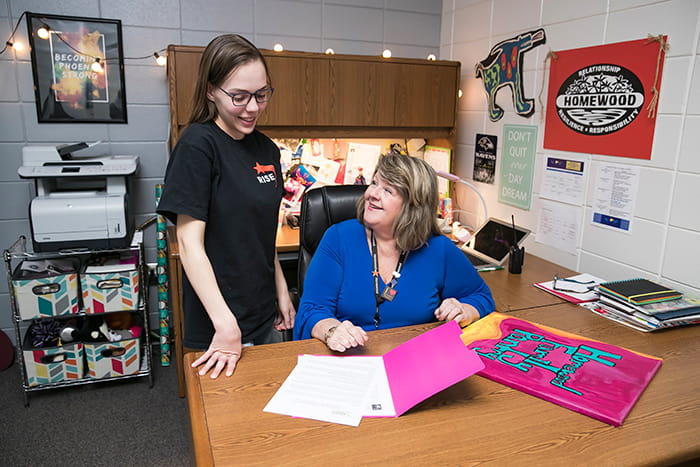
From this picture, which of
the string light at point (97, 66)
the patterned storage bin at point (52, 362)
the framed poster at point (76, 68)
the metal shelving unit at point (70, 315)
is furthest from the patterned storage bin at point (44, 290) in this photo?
the string light at point (97, 66)

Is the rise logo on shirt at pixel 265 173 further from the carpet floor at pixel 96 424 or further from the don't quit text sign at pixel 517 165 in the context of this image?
the don't quit text sign at pixel 517 165

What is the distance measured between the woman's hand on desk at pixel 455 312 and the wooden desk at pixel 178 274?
1236 millimetres

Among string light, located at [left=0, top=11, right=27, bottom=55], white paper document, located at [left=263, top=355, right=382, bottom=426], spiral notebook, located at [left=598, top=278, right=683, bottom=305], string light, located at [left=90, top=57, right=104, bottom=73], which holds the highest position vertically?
string light, located at [left=0, top=11, right=27, bottom=55]

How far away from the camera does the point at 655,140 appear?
203 cm

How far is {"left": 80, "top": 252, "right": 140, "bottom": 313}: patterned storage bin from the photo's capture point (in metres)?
2.68

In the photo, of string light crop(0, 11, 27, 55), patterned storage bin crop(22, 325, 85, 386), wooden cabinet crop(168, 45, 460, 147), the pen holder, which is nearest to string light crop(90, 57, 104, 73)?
string light crop(0, 11, 27, 55)

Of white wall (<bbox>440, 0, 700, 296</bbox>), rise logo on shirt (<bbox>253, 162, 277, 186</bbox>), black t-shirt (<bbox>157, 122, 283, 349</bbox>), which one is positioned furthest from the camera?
white wall (<bbox>440, 0, 700, 296</bbox>)

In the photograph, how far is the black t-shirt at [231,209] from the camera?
1438 millimetres

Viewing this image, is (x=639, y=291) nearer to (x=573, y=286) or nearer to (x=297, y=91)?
(x=573, y=286)

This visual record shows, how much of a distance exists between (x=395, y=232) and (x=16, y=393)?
94.3 inches

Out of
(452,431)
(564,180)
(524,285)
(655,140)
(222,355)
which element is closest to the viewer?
(452,431)

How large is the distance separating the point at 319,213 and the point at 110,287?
52.4 inches

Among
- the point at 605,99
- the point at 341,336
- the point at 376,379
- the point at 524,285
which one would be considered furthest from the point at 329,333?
the point at 605,99

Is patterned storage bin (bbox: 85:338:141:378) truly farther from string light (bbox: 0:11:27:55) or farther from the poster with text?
the poster with text
